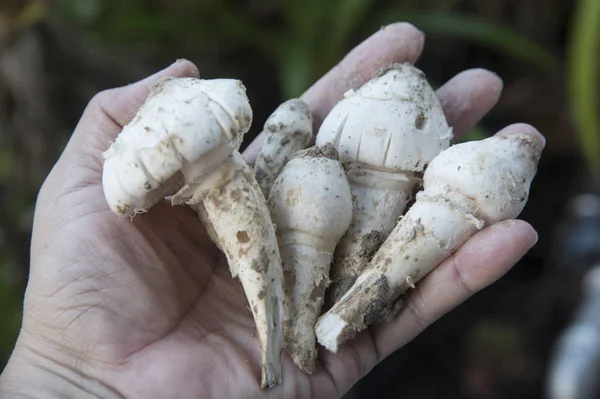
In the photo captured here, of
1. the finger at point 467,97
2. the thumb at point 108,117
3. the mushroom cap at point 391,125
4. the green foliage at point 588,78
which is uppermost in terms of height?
the thumb at point 108,117

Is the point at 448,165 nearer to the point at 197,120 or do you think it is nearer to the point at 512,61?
the point at 197,120

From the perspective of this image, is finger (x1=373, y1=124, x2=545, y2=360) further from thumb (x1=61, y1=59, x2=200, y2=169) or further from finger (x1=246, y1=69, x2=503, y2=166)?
thumb (x1=61, y1=59, x2=200, y2=169)

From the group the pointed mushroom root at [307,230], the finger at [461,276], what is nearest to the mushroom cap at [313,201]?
the pointed mushroom root at [307,230]

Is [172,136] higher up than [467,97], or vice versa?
[172,136]

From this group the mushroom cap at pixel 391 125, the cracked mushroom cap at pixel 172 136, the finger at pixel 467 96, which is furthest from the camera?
the finger at pixel 467 96

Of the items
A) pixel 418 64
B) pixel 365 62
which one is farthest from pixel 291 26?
pixel 365 62

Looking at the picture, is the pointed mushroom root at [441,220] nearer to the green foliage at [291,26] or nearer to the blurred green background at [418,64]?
the blurred green background at [418,64]

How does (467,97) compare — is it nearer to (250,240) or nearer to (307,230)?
(307,230)

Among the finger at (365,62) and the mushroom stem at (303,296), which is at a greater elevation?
the finger at (365,62)
